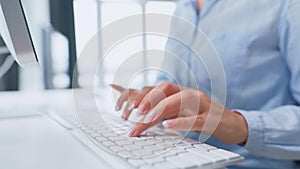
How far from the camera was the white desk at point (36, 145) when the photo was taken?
394mm

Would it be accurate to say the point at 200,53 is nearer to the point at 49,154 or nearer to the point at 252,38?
the point at 252,38

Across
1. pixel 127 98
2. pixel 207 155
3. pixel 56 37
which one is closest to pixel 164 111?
pixel 207 155

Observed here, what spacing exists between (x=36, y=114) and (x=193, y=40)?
46cm

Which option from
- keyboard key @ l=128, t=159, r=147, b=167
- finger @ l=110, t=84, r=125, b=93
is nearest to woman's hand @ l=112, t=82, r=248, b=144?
keyboard key @ l=128, t=159, r=147, b=167

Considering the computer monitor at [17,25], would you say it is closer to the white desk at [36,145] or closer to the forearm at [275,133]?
the white desk at [36,145]

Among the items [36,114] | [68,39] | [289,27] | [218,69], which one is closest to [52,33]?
[68,39]

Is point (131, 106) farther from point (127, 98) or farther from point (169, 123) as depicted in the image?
point (169, 123)

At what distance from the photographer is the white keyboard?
329 mm

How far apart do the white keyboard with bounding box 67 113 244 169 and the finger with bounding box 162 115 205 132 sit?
0.02 m

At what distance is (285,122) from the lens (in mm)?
486

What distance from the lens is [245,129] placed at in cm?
46

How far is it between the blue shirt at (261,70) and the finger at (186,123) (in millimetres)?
78

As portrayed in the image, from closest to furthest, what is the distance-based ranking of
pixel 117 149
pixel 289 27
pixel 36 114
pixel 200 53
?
1. pixel 117 149
2. pixel 289 27
3. pixel 200 53
4. pixel 36 114

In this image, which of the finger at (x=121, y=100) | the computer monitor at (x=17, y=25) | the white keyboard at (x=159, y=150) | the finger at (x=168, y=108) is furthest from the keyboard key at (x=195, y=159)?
the finger at (x=121, y=100)
